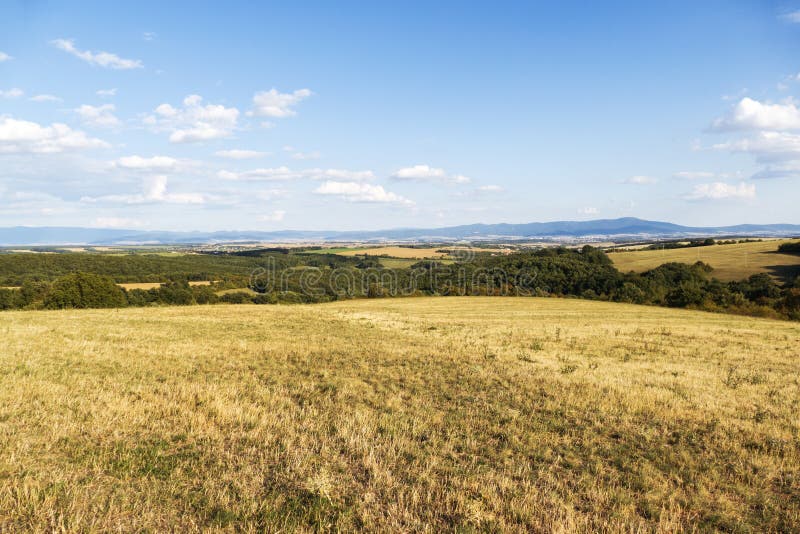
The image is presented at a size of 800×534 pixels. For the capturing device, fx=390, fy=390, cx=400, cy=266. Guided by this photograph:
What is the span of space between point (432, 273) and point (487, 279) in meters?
18.2

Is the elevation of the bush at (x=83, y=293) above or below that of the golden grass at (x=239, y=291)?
above

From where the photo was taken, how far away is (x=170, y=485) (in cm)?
529

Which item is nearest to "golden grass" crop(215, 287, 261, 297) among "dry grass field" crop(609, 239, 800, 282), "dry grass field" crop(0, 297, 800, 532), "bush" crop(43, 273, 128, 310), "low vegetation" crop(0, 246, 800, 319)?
"low vegetation" crop(0, 246, 800, 319)

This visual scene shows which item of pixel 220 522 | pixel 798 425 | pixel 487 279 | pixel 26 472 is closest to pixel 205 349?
pixel 26 472

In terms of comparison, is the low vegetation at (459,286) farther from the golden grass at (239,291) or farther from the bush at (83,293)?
the golden grass at (239,291)

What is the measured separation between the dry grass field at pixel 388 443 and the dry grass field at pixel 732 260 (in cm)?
6781

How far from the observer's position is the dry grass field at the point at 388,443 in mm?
4859

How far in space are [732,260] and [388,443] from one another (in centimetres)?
9505

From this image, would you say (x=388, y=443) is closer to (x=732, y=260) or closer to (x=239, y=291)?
(x=239, y=291)

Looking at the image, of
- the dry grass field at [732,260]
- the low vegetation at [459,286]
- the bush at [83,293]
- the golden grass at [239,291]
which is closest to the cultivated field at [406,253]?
the low vegetation at [459,286]

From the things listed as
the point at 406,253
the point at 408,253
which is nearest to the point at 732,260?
the point at 408,253

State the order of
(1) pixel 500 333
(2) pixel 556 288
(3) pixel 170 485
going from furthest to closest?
(2) pixel 556 288 < (1) pixel 500 333 < (3) pixel 170 485

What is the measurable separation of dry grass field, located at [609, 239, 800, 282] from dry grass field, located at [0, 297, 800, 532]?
222ft

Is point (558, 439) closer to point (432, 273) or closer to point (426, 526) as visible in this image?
point (426, 526)
